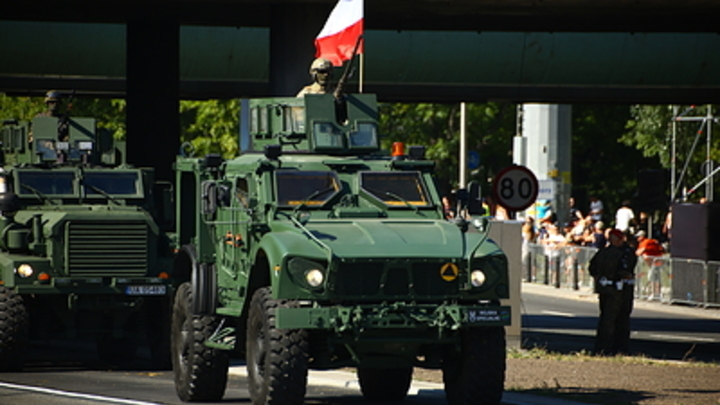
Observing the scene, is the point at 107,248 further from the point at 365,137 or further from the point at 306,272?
the point at 306,272

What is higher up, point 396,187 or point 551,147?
point 551,147

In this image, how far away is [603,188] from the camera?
212 feet

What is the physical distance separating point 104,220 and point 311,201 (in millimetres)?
5678

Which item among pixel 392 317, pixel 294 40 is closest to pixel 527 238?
pixel 294 40

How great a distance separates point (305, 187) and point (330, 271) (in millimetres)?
1866

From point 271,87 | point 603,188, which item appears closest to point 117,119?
point 603,188

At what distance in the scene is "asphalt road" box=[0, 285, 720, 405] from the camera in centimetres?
1570

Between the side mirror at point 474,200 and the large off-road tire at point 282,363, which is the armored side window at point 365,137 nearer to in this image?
the side mirror at point 474,200

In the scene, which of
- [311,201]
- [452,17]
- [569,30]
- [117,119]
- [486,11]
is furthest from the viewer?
[117,119]

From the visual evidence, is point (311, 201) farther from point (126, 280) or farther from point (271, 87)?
point (271, 87)

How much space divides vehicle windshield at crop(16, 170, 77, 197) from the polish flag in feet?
13.4

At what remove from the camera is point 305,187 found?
47.7 feet

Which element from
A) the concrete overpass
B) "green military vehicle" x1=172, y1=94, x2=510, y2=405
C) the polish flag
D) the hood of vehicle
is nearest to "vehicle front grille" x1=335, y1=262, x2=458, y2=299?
"green military vehicle" x1=172, y1=94, x2=510, y2=405

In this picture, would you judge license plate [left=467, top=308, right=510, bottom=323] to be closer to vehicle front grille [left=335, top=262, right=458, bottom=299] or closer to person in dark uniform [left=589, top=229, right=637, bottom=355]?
vehicle front grille [left=335, top=262, right=458, bottom=299]
